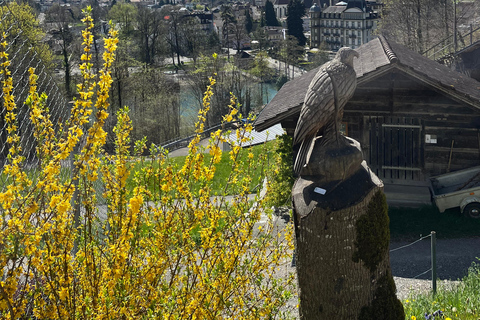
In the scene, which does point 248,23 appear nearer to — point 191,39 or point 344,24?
point 344,24

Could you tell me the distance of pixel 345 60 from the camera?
565cm

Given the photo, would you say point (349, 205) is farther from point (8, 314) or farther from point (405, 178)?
point (405, 178)

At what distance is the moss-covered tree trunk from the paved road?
5.40m

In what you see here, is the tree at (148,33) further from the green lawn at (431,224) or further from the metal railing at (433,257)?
the metal railing at (433,257)

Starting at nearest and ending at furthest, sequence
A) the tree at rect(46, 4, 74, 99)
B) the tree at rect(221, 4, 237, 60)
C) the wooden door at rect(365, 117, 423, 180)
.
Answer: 1. the wooden door at rect(365, 117, 423, 180)
2. the tree at rect(46, 4, 74, 99)
3. the tree at rect(221, 4, 237, 60)

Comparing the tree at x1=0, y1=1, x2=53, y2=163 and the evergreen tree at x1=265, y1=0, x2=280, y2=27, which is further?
the evergreen tree at x1=265, y1=0, x2=280, y2=27

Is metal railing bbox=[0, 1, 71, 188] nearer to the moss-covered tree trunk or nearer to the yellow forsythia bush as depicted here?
the yellow forsythia bush

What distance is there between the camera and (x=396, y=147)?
535 inches

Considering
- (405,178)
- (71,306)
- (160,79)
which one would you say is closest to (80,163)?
(71,306)

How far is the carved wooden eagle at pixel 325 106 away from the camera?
536 cm

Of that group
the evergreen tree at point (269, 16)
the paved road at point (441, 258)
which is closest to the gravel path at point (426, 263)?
the paved road at point (441, 258)

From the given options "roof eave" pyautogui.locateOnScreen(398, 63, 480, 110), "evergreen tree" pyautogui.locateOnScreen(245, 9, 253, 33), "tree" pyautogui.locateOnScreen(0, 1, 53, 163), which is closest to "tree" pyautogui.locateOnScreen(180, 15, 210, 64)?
"evergreen tree" pyautogui.locateOnScreen(245, 9, 253, 33)

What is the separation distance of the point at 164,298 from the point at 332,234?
5.08ft

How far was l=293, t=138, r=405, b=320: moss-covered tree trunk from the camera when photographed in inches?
198
